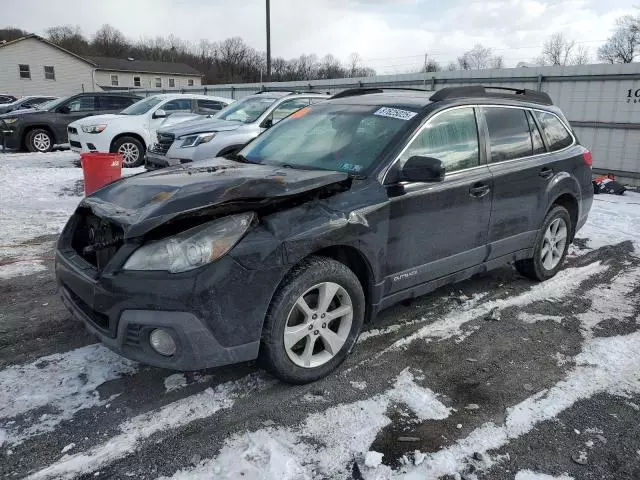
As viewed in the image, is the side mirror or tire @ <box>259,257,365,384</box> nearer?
tire @ <box>259,257,365,384</box>

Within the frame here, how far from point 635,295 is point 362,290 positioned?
312 centimetres

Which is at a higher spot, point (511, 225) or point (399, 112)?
point (399, 112)

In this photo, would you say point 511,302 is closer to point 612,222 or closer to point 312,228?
point 312,228

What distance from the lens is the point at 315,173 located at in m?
3.34

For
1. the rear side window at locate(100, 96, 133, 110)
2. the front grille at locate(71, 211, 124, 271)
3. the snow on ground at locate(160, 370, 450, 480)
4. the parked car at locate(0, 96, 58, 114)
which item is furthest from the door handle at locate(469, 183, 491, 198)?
the parked car at locate(0, 96, 58, 114)

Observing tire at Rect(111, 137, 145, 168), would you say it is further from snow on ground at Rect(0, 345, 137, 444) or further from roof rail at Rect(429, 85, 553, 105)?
roof rail at Rect(429, 85, 553, 105)

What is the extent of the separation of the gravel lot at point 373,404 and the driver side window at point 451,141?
1286 millimetres

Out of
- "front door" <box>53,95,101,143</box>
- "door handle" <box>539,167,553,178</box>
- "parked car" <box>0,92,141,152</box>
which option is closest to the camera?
"door handle" <box>539,167,553,178</box>

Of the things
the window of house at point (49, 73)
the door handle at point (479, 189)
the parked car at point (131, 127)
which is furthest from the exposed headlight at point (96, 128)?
the window of house at point (49, 73)

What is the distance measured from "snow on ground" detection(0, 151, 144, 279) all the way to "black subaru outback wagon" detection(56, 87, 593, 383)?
260cm

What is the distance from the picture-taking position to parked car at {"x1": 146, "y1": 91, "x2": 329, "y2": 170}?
8.49 metres

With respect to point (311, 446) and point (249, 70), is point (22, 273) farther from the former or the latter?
point (249, 70)

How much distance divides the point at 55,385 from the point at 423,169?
262cm

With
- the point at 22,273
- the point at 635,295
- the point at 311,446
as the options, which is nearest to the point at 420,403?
the point at 311,446
